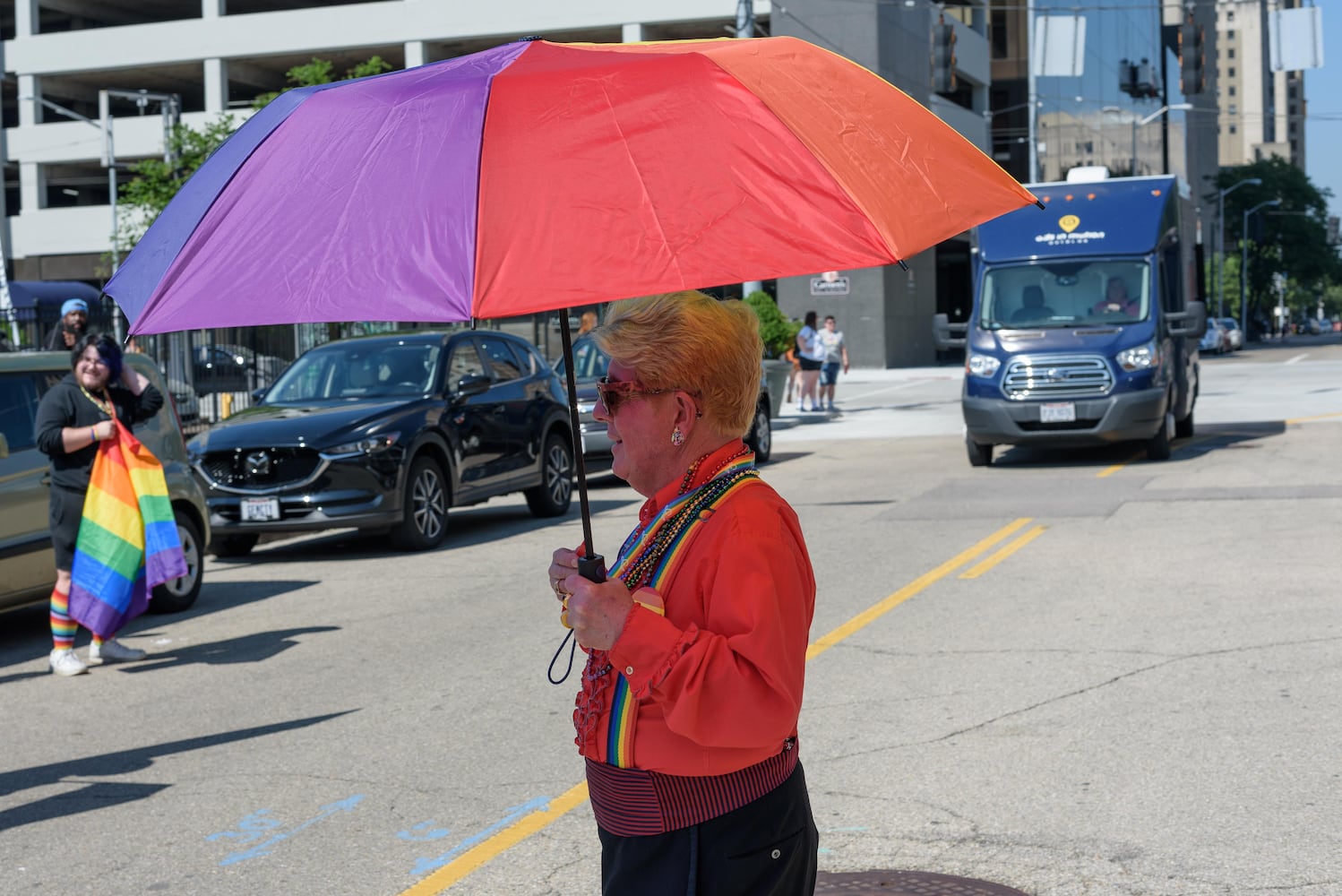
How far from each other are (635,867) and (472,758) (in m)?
3.70

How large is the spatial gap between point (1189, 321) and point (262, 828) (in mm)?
14460

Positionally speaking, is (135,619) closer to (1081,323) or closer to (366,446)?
(366,446)

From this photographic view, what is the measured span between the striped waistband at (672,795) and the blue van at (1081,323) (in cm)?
1453

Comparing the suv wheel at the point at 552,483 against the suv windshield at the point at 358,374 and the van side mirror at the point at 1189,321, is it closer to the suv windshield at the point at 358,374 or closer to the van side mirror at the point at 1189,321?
the suv windshield at the point at 358,374

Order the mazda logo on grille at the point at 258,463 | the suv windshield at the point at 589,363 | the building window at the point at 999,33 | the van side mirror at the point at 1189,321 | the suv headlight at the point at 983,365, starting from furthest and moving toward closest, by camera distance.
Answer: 1. the building window at the point at 999,33
2. the suv windshield at the point at 589,363
3. the van side mirror at the point at 1189,321
4. the suv headlight at the point at 983,365
5. the mazda logo on grille at the point at 258,463

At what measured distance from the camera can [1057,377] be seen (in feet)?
55.2

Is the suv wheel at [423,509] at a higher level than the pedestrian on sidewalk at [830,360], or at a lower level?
lower

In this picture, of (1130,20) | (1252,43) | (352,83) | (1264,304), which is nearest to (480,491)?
(352,83)

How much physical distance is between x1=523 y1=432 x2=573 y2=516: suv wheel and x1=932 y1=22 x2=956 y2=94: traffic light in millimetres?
15878

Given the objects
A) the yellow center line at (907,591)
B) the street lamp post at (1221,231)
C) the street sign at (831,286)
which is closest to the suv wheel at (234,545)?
the yellow center line at (907,591)

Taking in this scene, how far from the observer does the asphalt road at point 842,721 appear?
16.5ft

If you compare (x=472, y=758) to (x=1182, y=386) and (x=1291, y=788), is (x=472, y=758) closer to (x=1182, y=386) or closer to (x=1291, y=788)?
(x=1291, y=788)

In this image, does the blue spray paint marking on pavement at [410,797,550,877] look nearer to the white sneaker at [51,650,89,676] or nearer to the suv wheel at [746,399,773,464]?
the white sneaker at [51,650,89,676]

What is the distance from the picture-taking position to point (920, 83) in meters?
53.0
